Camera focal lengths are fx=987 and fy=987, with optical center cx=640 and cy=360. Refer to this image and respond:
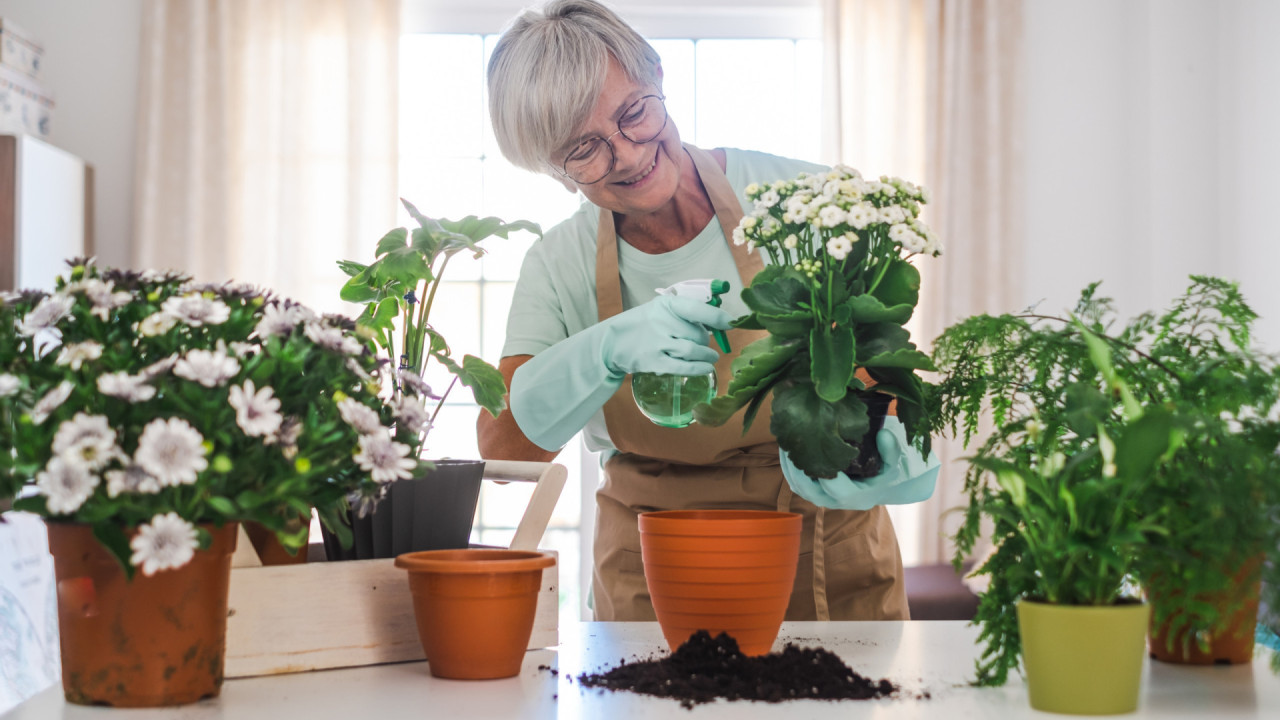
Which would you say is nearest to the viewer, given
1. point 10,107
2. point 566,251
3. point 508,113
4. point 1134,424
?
point 1134,424

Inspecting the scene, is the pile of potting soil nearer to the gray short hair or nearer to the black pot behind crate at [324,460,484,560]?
the black pot behind crate at [324,460,484,560]

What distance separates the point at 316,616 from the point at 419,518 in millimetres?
131

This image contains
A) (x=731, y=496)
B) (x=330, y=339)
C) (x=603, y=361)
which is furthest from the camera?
(x=731, y=496)

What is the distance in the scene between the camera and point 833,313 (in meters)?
0.92

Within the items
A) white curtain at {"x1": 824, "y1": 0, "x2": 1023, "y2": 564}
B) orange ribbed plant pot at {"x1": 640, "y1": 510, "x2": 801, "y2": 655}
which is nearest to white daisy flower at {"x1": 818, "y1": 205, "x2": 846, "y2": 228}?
orange ribbed plant pot at {"x1": 640, "y1": 510, "x2": 801, "y2": 655}

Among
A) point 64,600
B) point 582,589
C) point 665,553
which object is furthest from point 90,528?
point 582,589

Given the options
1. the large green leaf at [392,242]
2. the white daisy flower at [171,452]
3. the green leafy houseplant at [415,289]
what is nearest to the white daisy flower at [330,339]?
the white daisy flower at [171,452]

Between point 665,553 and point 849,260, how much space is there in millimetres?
332

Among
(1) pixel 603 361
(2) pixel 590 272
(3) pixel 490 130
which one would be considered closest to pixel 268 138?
(3) pixel 490 130

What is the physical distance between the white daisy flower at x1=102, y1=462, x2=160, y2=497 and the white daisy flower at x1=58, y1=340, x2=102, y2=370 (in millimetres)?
78

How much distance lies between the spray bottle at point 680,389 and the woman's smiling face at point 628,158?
28cm

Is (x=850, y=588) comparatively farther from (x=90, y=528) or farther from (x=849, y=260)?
(x=90, y=528)

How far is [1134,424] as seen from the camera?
687 mm

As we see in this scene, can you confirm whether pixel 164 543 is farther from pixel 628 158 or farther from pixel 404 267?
pixel 628 158
